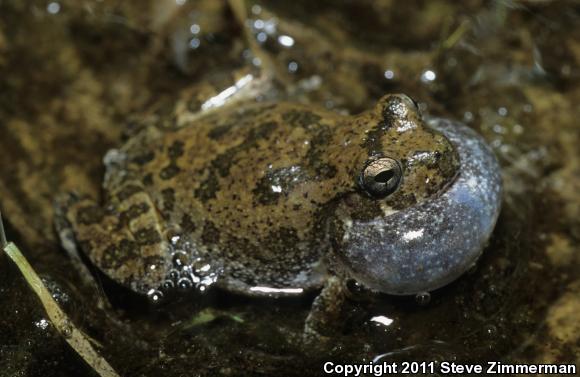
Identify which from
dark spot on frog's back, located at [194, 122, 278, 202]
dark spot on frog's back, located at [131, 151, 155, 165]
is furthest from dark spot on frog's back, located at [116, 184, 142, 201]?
dark spot on frog's back, located at [194, 122, 278, 202]

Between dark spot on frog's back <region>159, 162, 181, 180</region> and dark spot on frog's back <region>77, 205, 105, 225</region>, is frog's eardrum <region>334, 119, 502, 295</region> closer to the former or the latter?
dark spot on frog's back <region>159, 162, 181, 180</region>

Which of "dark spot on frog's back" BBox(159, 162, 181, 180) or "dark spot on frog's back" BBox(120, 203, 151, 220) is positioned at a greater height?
"dark spot on frog's back" BBox(159, 162, 181, 180)

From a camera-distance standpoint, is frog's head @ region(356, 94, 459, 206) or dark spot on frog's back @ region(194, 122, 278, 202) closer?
frog's head @ region(356, 94, 459, 206)

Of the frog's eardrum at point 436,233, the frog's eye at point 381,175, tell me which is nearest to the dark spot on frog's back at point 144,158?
the frog's eardrum at point 436,233

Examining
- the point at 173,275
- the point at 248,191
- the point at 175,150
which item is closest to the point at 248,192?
the point at 248,191

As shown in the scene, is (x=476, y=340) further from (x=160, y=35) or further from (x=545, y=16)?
(x=160, y=35)
